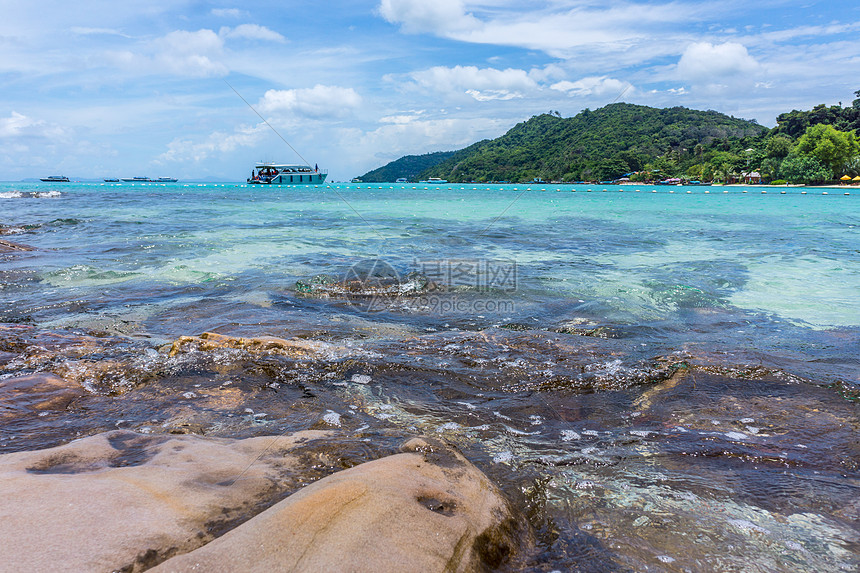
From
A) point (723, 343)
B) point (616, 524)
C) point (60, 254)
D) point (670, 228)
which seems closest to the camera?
point (616, 524)

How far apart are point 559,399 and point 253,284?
7.63 meters

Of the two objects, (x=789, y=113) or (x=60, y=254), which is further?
(x=789, y=113)

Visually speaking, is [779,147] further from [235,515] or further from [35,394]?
[35,394]

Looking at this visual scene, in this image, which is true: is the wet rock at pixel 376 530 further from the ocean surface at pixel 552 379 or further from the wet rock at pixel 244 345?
the wet rock at pixel 244 345

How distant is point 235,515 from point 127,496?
1.81 feet

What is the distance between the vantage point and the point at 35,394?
13.9 feet

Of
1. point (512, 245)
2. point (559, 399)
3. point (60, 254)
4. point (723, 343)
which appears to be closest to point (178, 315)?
point (559, 399)

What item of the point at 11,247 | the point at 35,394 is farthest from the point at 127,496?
the point at 11,247

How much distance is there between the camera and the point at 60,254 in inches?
539

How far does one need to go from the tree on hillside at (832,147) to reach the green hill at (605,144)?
65.5 feet

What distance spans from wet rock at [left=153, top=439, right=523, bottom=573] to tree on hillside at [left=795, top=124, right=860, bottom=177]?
110 meters

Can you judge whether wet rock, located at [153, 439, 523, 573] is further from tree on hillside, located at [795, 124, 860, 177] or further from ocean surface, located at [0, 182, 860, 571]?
tree on hillside, located at [795, 124, 860, 177]

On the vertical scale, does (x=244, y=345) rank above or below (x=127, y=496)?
below

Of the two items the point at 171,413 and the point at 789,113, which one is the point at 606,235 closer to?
the point at 171,413
